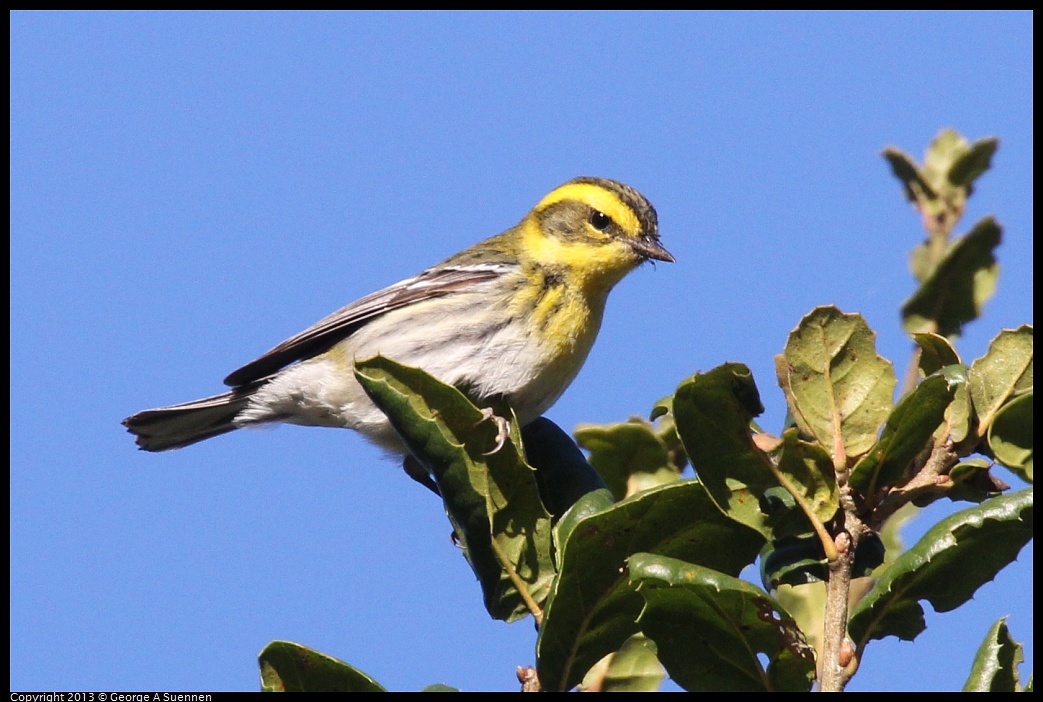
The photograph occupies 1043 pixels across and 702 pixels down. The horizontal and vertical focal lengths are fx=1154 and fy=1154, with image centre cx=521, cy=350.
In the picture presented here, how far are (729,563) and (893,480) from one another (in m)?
0.52

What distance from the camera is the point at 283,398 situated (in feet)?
19.8

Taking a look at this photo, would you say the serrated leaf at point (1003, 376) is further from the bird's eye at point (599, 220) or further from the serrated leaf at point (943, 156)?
the bird's eye at point (599, 220)

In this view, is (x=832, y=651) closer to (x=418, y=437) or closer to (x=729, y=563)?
(x=729, y=563)

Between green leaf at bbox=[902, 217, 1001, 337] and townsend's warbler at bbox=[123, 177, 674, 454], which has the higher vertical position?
townsend's warbler at bbox=[123, 177, 674, 454]

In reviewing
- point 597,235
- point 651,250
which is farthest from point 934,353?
point 597,235

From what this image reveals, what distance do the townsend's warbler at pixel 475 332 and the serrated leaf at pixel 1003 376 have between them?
268 cm

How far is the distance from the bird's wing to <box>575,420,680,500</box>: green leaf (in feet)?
7.09

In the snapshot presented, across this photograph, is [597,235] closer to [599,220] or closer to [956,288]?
[599,220]

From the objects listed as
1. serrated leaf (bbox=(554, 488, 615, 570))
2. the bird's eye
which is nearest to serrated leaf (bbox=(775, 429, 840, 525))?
serrated leaf (bbox=(554, 488, 615, 570))

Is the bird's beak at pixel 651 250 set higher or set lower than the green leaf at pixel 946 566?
higher

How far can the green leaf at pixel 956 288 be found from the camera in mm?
4273

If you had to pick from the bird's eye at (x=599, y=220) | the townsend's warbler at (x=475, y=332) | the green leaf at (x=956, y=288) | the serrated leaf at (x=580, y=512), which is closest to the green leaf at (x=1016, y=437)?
the serrated leaf at (x=580, y=512)

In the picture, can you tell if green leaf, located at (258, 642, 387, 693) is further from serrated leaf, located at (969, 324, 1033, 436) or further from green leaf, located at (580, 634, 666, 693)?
serrated leaf, located at (969, 324, 1033, 436)

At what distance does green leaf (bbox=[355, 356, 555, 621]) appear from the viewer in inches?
126
